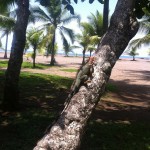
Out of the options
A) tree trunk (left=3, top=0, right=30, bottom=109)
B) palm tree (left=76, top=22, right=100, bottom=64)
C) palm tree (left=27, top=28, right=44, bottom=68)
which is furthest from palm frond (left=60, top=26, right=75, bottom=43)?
tree trunk (left=3, top=0, right=30, bottom=109)

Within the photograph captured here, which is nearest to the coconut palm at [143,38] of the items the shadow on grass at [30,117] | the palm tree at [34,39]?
the palm tree at [34,39]

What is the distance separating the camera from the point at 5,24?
75.7 ft

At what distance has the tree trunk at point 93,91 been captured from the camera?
156 inches

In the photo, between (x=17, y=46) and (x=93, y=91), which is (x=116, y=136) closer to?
(x=93, y=91)

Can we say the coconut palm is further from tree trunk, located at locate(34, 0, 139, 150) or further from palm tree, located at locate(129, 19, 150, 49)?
tree trunk, located at locate(34, 0, 139, 150)

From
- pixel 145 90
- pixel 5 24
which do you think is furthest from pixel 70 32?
pixel 145 90

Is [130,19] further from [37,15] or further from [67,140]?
[37,15]

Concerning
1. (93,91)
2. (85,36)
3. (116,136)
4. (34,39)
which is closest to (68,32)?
(85,36)

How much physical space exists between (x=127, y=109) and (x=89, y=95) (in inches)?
293

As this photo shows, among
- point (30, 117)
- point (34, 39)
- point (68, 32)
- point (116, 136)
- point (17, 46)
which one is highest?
point (68, 32)

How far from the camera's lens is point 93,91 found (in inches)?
165

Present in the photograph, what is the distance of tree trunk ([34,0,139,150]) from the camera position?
3975 mm

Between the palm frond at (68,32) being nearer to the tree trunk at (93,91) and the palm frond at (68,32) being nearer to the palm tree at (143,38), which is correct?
the palm tree at (143,38)

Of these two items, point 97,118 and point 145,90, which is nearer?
point 97,118
